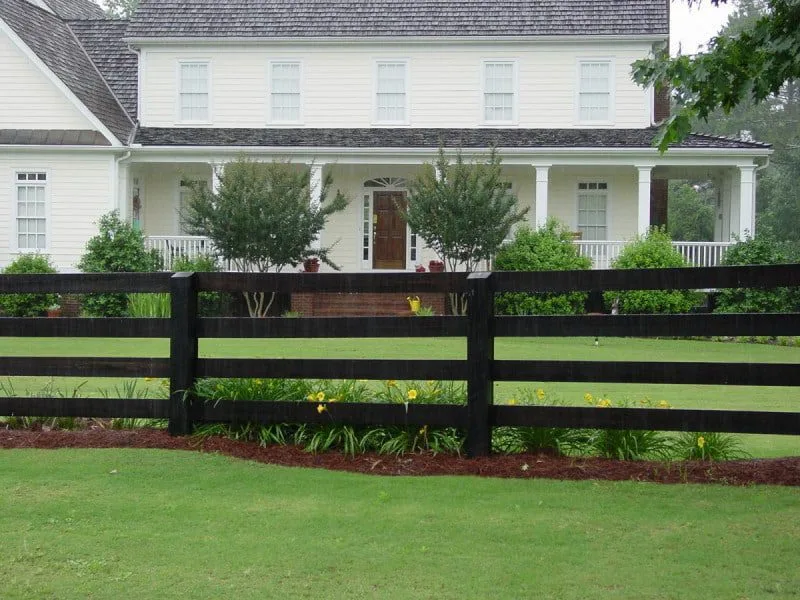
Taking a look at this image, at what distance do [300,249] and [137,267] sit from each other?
3.81m

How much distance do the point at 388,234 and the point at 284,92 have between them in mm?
4557

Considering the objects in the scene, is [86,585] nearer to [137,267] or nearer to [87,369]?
[87,369]

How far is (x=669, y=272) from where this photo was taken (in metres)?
6.84

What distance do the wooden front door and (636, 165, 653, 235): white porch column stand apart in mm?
6072

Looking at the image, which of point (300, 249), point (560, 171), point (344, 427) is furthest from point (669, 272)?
point (560, 171)

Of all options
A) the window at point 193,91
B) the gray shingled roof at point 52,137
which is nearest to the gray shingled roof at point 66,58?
the gray shingled roof at point 52,137

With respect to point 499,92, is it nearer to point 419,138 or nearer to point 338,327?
point 419,138

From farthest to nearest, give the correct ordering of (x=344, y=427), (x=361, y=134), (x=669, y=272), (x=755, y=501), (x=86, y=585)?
1. (x=361, y=134)
2. (x=344, y=427)
3. (x=669, y=272)
4. (x=755, y=501)
5. (x=86, y=585)

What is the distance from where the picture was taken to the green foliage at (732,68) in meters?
6.09

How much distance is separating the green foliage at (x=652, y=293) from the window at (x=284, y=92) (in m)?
9.36

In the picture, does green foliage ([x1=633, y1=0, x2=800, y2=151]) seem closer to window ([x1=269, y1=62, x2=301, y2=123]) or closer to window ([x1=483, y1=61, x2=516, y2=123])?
window ([x1=483, y1=61, x2=516, y2=123])

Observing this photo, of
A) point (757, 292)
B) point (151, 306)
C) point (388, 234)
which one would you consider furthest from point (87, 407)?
point (388, 234)

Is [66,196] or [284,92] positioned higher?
[284,92]

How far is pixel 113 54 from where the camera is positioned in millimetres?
29547
